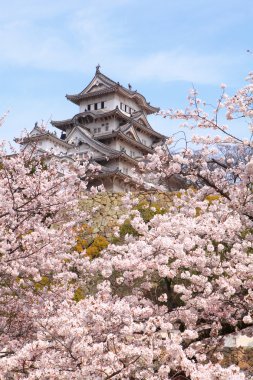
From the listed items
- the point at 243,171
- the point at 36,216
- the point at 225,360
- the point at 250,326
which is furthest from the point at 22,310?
the point at 225,360

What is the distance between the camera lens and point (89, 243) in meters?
18.4

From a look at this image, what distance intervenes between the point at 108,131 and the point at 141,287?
104ft

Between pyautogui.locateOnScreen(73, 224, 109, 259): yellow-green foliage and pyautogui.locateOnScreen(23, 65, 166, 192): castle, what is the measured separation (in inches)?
466

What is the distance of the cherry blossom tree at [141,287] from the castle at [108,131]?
22745mm

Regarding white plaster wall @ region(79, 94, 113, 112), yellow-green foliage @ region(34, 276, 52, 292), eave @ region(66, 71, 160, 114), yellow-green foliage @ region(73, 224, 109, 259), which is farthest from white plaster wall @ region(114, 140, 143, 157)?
yellow-green foliage @ region(34, 276, 52, 292)

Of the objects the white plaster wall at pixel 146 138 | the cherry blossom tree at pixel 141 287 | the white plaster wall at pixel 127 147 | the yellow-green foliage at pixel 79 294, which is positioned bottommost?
the cherry blossom tree at pixel 141 287

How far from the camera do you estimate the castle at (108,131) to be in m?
33.0

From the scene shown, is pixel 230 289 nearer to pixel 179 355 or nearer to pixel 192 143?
pixel 179 355

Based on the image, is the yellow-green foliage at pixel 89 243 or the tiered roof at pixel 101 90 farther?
the tiered roof at pixel 101 90

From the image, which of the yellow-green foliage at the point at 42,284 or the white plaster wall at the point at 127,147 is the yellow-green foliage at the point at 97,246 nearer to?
the yellow-green foliage at the point at 42,284

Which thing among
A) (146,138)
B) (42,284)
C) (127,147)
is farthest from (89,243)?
(146,138)

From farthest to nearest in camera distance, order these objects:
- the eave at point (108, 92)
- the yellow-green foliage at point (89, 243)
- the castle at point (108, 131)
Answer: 1. the eave at point (108, 92)
2. the castle at point (108, 131)
3. the yellow-green foliage at point (89, 243)

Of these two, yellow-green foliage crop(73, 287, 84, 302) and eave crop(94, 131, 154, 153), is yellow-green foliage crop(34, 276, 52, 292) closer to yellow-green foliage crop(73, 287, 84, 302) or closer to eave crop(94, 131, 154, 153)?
yellow-green foliage crop(73, 287, 84, 302)

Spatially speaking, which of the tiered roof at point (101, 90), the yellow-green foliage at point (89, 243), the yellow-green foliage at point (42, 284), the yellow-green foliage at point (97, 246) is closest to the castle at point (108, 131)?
the tiered roof at point (101, 90)
